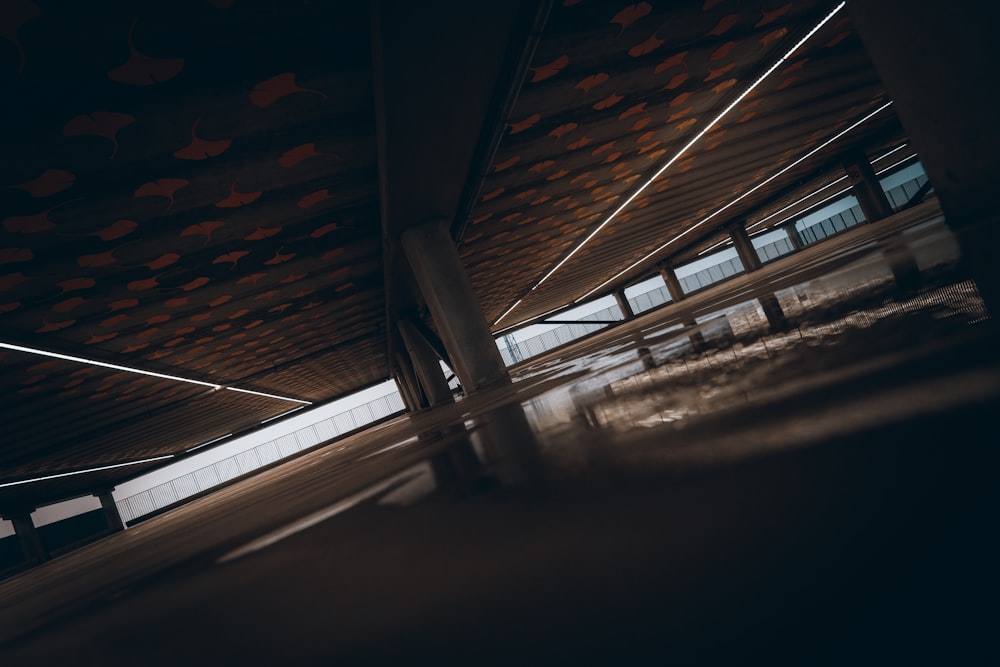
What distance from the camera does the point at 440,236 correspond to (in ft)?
32.6

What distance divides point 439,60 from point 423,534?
5689 millimetres

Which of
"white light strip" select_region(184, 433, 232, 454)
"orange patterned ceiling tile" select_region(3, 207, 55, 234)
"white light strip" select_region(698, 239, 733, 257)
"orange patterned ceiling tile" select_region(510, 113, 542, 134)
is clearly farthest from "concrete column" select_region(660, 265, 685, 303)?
"orange patterned ceiling tile" select_region(3, 207, 55, 234)

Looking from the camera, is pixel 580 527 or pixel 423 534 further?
pixel 423 534

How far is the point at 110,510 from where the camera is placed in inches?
1500

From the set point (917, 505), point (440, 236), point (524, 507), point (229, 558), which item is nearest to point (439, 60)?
point (440, 236)

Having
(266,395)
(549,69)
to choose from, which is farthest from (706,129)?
(266,395)

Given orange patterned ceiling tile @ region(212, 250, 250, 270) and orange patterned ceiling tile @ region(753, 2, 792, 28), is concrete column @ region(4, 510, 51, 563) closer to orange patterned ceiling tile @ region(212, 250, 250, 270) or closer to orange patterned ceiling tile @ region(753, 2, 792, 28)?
orange patterned ceiling tile @ region(212, 250, 250, 270)

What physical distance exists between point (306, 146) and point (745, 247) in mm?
33230

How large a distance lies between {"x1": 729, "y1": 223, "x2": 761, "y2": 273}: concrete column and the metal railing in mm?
28832

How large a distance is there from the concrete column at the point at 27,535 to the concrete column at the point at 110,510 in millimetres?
9244

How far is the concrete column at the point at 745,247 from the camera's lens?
32594 mm

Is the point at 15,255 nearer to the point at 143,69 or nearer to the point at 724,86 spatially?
the point at 143,69

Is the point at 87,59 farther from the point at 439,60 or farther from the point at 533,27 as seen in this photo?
the point at 533,27

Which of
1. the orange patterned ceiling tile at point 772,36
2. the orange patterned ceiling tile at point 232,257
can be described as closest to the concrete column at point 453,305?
the orange patterned ceiling tile at point 232,257
